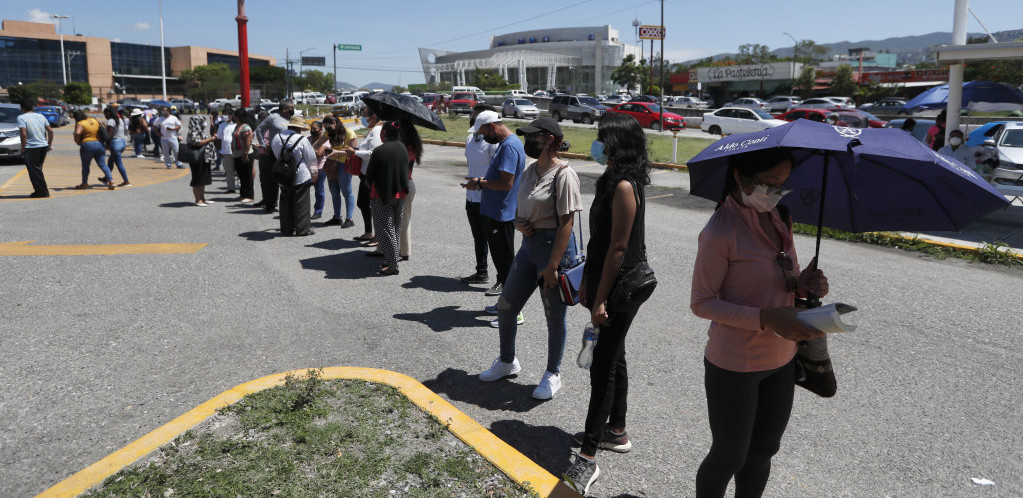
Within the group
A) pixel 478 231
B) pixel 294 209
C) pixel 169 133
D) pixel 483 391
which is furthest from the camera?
pixel 169 133

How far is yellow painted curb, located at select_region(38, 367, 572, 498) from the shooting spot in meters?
3.32

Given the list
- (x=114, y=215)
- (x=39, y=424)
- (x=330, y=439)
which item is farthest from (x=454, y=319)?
(x=114, y=215)

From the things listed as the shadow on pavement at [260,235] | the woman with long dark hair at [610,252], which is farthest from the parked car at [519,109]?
the woman with long dark hair at [610,252]

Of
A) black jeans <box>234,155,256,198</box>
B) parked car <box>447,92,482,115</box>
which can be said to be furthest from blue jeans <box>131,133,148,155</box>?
parked car <box>447,92,482,115</box>

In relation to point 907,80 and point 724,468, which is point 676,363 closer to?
point 724,468

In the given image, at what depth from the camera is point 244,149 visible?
12219mm

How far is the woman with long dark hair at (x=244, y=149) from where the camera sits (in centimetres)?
1205

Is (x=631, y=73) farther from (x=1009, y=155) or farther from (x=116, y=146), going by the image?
(x=116, y=146)

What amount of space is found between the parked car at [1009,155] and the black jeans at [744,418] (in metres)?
12.0

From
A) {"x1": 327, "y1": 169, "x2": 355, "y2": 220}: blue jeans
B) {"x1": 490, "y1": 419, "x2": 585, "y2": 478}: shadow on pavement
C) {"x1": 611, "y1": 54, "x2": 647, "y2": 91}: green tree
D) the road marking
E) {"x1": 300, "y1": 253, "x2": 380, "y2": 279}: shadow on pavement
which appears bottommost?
{"x1": 490, "y1": 419, "x2": 585, "y2": 478}: shadow on pavement

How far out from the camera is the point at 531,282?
4.39m

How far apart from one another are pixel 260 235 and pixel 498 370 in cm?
616

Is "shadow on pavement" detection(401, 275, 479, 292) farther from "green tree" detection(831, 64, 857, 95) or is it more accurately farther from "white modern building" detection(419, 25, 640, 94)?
"white modern building" detection(419, 25, 640, 94)

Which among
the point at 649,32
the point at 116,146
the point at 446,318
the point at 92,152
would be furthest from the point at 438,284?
the point at 649,32
